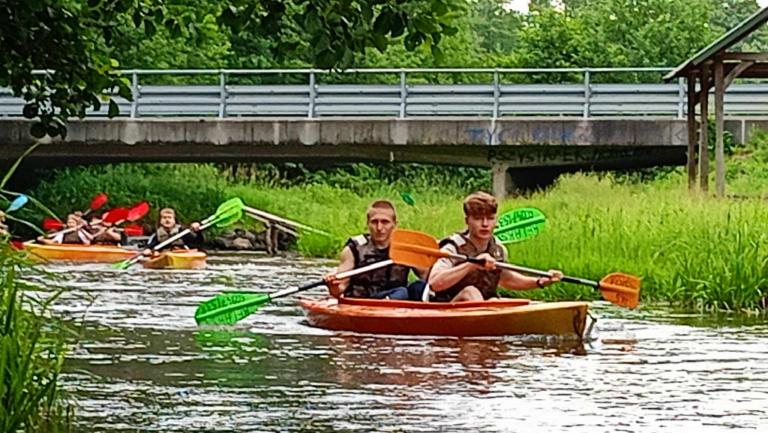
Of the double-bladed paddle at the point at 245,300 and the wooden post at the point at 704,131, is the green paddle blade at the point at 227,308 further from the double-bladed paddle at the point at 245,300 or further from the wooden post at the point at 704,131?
the wooden post at the point at 704,131

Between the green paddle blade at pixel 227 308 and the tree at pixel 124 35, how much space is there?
2.55 metres

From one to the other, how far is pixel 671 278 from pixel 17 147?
58.9 ft

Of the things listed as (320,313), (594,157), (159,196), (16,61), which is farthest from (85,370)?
(159,196)

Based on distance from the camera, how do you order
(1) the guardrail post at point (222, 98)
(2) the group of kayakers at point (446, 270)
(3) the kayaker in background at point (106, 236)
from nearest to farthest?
(2) the group of kayakers at point (446, 270)
(3) the kayaker in background at point (106, 236)
(1) the guardrail post at point (222, 98)

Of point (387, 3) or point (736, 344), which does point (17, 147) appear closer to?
point (736, 344)

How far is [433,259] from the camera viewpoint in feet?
35.8

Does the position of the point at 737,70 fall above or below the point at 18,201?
above

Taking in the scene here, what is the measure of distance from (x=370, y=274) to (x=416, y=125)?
15.8 meters

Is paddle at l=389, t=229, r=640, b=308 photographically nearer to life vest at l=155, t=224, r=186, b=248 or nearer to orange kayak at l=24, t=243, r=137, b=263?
A: life vest at l=155, t=224, r=186, b=248

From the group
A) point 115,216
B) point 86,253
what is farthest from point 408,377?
point 115,216

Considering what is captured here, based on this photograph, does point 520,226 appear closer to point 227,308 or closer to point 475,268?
point 475,268

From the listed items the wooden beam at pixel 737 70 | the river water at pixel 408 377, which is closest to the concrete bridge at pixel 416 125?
the wooden beam at pixel 737 70

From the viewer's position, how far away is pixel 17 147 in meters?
29.2

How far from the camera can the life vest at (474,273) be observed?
10.7 m
